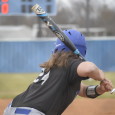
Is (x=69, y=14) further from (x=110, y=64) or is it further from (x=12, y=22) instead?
(x=110, y=64)

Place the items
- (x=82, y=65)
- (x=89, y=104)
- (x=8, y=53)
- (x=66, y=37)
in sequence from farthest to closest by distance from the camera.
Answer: (x=8, y=53) → (x=89, y=104) → (x=66, y=37) → (x=82, y=65)

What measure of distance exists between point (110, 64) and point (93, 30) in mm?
36260

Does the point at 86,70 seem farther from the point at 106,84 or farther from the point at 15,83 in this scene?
the point at 15,83

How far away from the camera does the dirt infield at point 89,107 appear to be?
6.95 m

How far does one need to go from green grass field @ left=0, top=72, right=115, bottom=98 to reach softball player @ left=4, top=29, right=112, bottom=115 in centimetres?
623

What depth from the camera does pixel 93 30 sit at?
49781 millimetres

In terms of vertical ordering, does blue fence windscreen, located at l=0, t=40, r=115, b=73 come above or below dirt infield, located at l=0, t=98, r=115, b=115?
below

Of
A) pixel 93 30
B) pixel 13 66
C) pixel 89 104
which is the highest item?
pixel 89 104

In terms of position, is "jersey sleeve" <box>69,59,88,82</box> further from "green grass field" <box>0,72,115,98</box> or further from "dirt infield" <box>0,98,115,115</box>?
"green grass field" <box>0,72,115,98</box>

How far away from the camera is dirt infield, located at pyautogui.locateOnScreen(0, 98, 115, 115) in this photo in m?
6.95

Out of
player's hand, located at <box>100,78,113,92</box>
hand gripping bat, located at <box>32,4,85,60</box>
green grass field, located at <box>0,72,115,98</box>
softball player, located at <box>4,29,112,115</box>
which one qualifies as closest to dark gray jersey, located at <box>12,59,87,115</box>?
softball player, located at <box>4,29,112,115</box>

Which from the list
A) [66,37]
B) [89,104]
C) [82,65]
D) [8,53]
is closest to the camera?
[82,65]

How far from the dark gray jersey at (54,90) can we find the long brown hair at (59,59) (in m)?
0.03

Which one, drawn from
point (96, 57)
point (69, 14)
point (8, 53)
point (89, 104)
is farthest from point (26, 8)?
point (69, 14)
